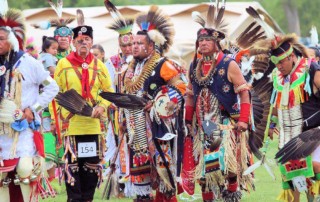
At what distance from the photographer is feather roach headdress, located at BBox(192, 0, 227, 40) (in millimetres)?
8594

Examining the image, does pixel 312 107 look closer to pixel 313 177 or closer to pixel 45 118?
pixel 313 177

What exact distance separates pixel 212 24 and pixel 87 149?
5.34 ft

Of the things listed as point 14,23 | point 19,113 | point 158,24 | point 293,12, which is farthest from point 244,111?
point 293,12

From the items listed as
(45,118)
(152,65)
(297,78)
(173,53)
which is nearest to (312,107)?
(297,78)

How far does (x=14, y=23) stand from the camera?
25.9ft

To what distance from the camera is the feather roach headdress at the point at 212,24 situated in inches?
338

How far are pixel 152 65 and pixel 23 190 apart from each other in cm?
179

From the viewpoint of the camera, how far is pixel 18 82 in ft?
25.2

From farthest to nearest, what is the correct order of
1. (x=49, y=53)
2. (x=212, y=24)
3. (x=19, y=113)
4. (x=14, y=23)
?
(x=49, y=53), (x=212, y=24), (x=14, y=23), (x=19, y=113)

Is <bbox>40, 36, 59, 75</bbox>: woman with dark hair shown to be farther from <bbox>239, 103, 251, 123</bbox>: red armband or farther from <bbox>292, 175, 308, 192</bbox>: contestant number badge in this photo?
<bbox>292, 175, 308, 192</bbox>: contestant number badge

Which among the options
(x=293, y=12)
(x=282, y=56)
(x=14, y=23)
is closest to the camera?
(x=14, y=23)

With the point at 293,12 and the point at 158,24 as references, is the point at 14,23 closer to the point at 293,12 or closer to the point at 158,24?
the point at 158,24

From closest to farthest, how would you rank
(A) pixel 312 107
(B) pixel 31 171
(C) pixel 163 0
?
1. (B) pixel 31 171
2. (A) pixel 312 107
3. (C) pixel 163 0

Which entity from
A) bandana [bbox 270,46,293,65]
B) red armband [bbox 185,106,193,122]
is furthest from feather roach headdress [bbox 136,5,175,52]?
bandana [bbox 270,46,293,65]
